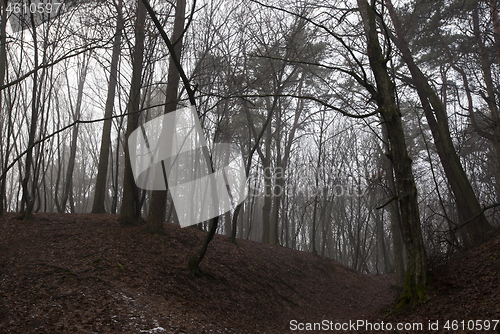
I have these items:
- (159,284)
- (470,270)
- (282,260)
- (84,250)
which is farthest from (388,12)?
(84,250)

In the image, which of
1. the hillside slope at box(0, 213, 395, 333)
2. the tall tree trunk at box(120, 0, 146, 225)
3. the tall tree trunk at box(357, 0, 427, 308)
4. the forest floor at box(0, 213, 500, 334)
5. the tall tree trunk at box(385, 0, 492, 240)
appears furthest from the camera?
the tall tree trunk at box(120, 0, 146, 225)

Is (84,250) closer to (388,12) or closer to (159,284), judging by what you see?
(159,284)

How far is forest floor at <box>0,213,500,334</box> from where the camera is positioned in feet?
12.4

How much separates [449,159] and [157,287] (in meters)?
6.77

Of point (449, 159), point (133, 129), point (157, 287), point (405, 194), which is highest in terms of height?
point (133, 129)

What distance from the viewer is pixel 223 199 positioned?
1786cm

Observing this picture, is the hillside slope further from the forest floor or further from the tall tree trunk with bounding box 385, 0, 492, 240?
the tall tree trunk with bounding box 385, 0, 492, 240

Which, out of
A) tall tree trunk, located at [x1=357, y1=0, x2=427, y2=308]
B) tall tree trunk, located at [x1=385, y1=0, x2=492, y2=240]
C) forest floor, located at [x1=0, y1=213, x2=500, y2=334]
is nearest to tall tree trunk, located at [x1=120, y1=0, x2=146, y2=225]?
forest floor, located at [x1=0, y1=213, x2=500, y2=334]

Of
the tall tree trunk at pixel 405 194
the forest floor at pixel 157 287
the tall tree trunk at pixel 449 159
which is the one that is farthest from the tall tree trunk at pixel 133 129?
the tall tree trunk at pixel 449 159

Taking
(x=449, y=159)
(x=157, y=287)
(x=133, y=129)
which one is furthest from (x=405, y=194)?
(x=133, y=129)

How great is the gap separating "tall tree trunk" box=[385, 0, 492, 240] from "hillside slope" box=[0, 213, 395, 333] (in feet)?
10.1

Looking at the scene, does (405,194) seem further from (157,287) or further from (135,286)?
(135,286)

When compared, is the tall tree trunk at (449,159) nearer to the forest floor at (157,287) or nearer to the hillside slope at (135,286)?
the forest floor at (157,287)

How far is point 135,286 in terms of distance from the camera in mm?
5016
